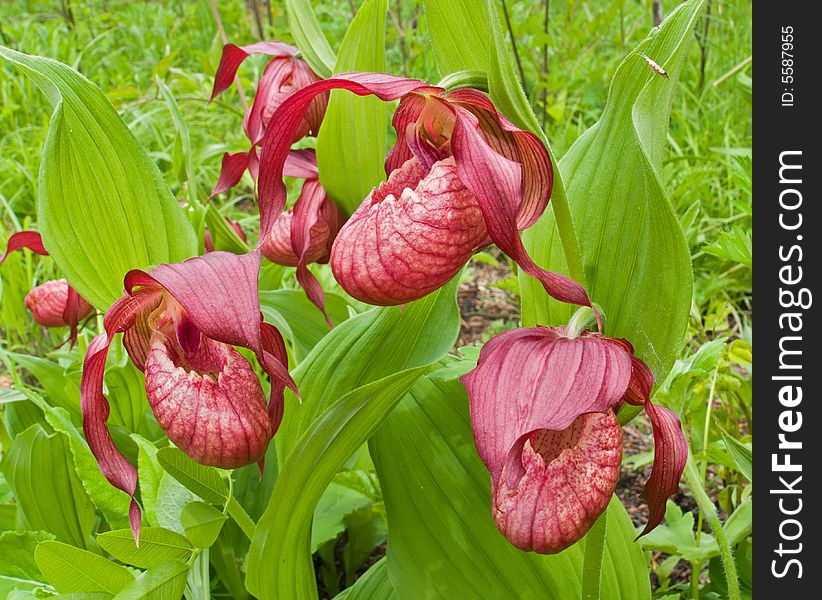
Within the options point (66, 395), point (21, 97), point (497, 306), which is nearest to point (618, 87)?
point (66, 395)

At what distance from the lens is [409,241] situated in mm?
755

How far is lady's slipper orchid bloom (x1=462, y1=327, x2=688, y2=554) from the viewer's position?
701 mm

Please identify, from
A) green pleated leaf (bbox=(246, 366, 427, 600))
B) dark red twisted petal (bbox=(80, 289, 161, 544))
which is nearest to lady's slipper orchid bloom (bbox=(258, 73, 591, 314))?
green pleated leaf (bbox=(246, 366, 427, 600))

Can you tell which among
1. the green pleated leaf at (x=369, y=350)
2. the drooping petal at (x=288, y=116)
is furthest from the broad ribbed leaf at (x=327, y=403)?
the drooping petal at (x=288, y=116)

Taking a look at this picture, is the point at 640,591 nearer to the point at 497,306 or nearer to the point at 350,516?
the point at 350,516

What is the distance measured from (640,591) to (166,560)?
59cm

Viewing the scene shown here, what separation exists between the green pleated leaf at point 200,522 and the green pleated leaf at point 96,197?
13.2 inches

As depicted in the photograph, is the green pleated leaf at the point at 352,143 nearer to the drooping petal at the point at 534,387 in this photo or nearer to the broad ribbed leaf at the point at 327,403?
the broad ribbed leaf at the point at 327,403

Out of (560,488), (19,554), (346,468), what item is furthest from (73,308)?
(560,488)

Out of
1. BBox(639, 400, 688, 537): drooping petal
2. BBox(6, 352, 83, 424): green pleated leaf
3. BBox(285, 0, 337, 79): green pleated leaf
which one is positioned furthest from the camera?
BBox(6, 352, 83, 424): green pleated leaf

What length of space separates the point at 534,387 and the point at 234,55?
80 centimetres

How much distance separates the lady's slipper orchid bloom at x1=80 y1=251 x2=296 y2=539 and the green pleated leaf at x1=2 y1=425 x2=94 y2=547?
373mm

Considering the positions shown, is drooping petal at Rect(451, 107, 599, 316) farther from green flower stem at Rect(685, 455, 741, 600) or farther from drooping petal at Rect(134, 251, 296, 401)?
green flower stem at Rect(685, 455, 741, 600)

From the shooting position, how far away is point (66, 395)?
146 centimetres
